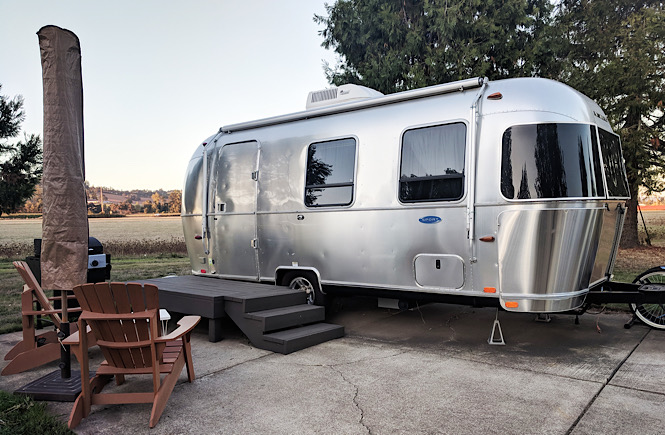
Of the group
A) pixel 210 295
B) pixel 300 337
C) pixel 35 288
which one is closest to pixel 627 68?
pixel 300 337

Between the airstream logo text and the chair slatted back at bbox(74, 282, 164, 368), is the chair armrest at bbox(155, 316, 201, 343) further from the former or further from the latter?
the airstream logo text

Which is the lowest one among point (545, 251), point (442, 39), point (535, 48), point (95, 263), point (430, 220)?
point (95, 263)

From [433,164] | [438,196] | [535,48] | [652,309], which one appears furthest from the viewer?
[535,48]

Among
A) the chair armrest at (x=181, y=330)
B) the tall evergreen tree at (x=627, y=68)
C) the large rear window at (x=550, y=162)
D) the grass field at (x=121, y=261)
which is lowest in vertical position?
the grass field at (x=121, y=261)

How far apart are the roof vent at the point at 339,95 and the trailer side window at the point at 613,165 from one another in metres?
2.91

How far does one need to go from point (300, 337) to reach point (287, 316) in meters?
0.40

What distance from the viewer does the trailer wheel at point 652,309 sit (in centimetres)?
621

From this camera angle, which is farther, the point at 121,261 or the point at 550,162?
the point at 121,261

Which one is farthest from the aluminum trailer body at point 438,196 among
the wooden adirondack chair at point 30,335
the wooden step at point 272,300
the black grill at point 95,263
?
the wooden adirondack chair at point 30,335

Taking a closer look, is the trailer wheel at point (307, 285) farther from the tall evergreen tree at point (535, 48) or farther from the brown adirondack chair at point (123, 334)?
the tall evergreen tree at point (535, 48)

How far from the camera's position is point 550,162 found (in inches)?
200

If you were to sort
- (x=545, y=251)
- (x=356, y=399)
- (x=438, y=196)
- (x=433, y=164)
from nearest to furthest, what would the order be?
(x=356, y=399) → (x=545, y=251) → (x=438, y=196) → (x=433, y=164)

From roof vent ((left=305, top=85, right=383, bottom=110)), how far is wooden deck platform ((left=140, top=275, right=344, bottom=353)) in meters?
2.74

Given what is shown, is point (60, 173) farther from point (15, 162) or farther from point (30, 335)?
point (15, 162)
